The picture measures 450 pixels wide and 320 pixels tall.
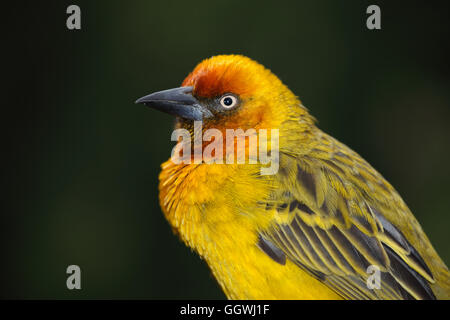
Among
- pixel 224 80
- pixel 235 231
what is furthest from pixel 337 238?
pixel 224 80

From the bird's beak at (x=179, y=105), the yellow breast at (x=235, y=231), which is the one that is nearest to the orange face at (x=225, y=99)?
the bird's beak at (x=179, y=105)

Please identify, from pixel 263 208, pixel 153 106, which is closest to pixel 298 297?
pixel 263 208

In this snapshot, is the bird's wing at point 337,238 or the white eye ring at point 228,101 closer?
the bird's wing at point 337,238

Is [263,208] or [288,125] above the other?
[288,125]

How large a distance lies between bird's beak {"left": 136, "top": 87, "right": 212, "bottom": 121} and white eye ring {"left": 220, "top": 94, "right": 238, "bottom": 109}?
10 centimetres

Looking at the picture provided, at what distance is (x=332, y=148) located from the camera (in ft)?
10.2

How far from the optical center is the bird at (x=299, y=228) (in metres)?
2.72

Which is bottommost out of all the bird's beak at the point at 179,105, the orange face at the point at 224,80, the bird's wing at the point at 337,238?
the bird's wing at the point at 337,238

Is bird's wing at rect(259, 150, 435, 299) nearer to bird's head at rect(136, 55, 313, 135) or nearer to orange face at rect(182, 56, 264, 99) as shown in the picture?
bird's head at rect(136, 55, 313, 135)

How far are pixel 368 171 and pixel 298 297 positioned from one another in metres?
0.86

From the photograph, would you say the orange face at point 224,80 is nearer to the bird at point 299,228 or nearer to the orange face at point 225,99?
the orange face at point 225,99

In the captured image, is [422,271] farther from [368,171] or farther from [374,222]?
[368,171]

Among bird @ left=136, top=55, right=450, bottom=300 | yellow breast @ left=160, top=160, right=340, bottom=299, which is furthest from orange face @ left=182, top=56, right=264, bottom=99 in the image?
yellow breast @ left=160, top=160, right=340, bottom=299

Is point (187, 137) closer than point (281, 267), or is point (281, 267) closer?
point (281, 267)
